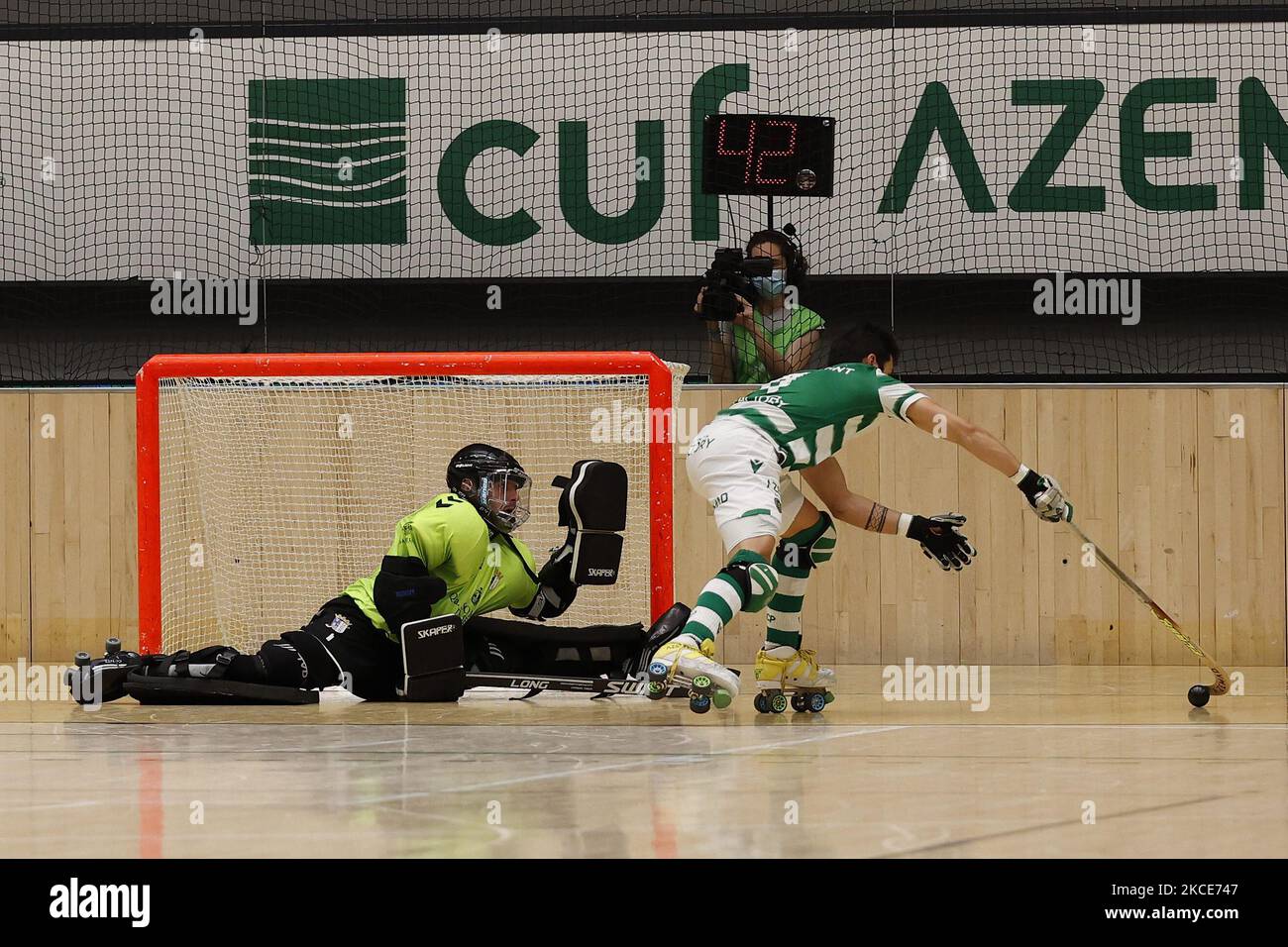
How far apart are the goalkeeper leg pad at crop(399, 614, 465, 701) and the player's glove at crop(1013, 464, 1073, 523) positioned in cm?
206

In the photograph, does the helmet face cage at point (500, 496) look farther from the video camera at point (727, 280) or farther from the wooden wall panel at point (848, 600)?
the wooden wall panel at point (848, 600)

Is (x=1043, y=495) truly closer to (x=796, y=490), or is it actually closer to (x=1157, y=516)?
(x=796, y=490)

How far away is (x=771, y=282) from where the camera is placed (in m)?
Answer: 7.02

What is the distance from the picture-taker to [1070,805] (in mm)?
3275

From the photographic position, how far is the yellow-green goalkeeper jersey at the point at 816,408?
208 inches

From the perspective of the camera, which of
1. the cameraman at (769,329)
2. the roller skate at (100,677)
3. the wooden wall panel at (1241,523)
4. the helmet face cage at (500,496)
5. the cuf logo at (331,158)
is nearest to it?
the roller skate at (100,677)

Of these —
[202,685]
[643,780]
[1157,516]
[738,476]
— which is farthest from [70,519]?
[1157,516]

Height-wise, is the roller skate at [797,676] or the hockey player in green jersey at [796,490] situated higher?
the hockey player in green jersey at [796,490]

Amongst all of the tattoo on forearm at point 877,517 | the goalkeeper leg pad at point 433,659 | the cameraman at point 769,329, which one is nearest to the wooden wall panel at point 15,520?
the goalkeeper leg pad at point 433,659

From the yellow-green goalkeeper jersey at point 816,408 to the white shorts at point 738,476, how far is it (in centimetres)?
6

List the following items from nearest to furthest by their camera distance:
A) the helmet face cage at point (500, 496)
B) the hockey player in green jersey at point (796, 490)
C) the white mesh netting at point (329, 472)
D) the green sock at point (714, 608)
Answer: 1. the green sock at point (714, 608)
2. the hockey player in green jersey at point (796, 490)
3. the helmet face cage at point (500, 496)
4. the white mesh netting at point (329, 472)

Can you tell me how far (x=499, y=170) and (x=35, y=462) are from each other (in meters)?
2.91

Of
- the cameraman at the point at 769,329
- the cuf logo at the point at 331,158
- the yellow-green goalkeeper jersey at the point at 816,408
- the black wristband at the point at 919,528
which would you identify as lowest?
the black wristband at the point at 919,528

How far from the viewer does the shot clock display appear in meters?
6.64
